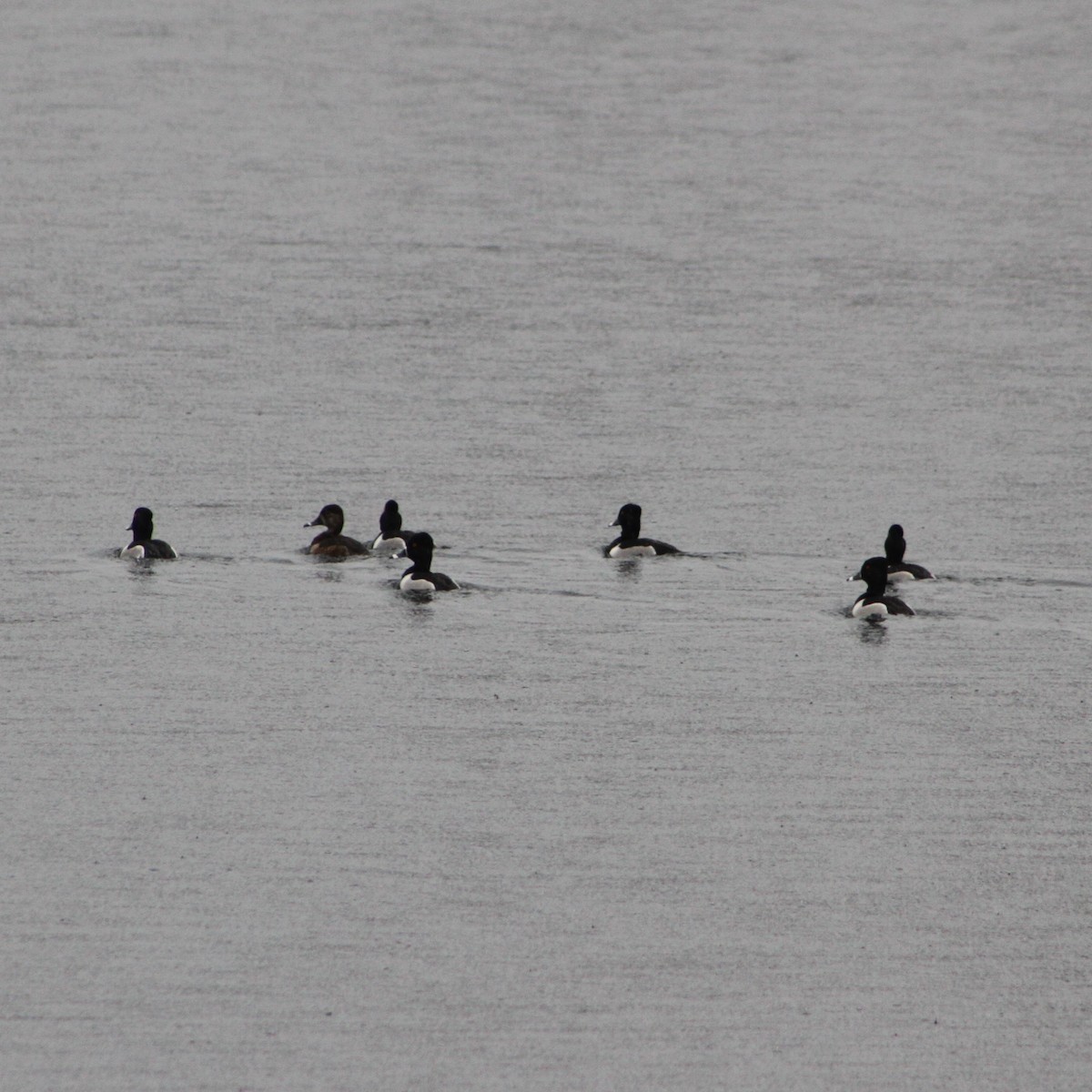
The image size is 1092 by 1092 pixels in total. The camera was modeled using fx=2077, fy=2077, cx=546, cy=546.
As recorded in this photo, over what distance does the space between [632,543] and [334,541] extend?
2.81 meters

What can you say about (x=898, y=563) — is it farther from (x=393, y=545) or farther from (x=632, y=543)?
(x=393, y=545)

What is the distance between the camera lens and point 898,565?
1891cm

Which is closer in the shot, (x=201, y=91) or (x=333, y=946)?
(x=333, y=946)

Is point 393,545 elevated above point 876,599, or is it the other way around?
point 393,545

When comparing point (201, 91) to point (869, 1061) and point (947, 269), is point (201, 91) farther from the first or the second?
point (869, 1061)

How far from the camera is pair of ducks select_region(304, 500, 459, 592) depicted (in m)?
18.4

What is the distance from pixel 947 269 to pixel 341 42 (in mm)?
17643

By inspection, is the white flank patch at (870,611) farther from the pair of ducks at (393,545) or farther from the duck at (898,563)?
the pair of ducks at (393,545)

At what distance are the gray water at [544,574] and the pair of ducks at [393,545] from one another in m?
0.21

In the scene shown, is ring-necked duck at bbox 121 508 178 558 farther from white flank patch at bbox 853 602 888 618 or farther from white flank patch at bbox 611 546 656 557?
white flank patch at bbox 853 602 888 618

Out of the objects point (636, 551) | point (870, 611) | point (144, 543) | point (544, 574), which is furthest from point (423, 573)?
point (870, 611)

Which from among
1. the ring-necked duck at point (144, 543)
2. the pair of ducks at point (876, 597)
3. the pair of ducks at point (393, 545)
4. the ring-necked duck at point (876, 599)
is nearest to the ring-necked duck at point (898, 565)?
the pair of ducks at point (876, 597)

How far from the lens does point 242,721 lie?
14.8 metres

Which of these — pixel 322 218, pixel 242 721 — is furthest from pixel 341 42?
pixel 242 721
